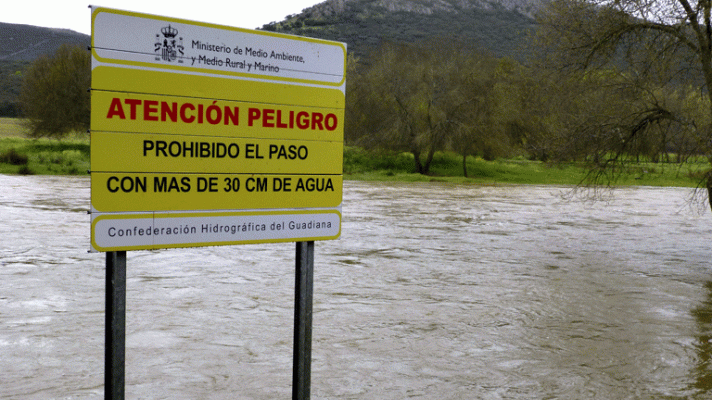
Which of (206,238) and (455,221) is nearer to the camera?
(206,238)

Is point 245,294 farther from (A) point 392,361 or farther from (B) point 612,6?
(B) point 612,6

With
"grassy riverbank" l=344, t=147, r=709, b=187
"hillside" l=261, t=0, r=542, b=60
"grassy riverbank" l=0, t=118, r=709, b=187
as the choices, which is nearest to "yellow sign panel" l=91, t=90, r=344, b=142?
"grassy riverbank" l=0, t=118, r=709, b=187

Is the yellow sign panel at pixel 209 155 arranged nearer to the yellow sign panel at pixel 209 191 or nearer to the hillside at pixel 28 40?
the yellow sign panel at pixel 209 191

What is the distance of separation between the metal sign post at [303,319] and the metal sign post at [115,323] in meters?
0.92

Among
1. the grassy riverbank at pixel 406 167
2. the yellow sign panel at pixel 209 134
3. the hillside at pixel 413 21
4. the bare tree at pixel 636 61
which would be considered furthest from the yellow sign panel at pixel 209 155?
the hillside at pixel 413 21

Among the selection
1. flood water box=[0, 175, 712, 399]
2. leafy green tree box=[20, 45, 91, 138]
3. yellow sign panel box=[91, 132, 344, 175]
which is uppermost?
leafy green tree box=[20, 45, 91, 138]

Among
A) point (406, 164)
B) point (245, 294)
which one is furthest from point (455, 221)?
point (406, 164)

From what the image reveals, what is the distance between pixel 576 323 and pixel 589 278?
3543 millimetres

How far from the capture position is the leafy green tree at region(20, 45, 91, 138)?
5309 centimetres

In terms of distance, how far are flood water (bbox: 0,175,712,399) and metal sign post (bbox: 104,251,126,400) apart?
2337mm

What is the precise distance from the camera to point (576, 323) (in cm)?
833

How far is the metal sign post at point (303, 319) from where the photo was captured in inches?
147

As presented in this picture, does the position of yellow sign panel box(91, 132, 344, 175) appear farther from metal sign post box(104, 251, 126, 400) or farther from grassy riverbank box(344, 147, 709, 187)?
grassy riverbank box(344, 147, 709, 187)

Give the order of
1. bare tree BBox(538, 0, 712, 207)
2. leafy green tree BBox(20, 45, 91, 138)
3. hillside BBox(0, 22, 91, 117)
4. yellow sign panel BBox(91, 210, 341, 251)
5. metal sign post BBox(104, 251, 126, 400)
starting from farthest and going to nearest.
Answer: hillside BBox(0, 22, 91, 117) → leafy green tree BBox(20, 45, 91, 138) → bare tree BBox(538, 0, 712, 207) → yellow sign panel BBox(91, 210, 341, 251) → metal sign post BBox(104, 251, 126, 400)
